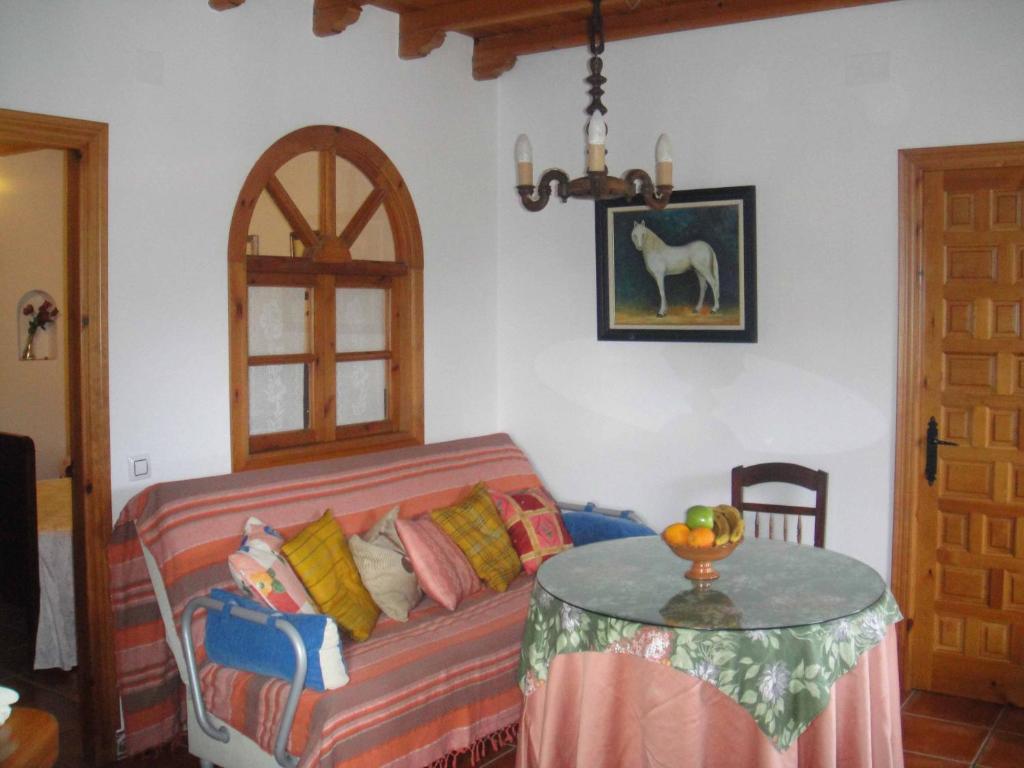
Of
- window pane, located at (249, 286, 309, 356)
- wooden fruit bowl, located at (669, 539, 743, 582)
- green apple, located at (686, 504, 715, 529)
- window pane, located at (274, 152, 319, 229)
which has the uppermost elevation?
window pane, located at (274, 152, 319, 229)

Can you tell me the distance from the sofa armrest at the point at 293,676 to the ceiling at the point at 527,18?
2253mm

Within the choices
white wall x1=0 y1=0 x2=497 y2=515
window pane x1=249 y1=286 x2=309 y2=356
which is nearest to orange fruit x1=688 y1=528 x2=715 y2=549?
white wall x1=0 y1=0 x2=497 y2=515

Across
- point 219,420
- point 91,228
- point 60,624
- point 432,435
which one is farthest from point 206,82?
point 60,624

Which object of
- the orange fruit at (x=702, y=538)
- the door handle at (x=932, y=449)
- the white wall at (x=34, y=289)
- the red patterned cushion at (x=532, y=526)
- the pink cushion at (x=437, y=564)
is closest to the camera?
the orange fruit at (x=702, y=538)

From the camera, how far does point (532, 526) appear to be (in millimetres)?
4004

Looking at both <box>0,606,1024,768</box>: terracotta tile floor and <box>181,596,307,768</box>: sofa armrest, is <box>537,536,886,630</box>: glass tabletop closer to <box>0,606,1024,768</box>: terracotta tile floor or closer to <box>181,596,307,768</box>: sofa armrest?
<box>181,596,307,768</box>: sofa armrest

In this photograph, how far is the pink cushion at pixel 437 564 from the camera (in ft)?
11.4

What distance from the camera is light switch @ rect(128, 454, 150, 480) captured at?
129 inches

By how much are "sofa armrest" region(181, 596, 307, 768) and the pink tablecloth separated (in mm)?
638

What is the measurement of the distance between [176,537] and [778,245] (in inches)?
103

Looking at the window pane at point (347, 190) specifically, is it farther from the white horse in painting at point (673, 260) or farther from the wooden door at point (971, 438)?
the wooden door at point (971, 438)

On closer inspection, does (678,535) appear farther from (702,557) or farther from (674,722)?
(674,722)
